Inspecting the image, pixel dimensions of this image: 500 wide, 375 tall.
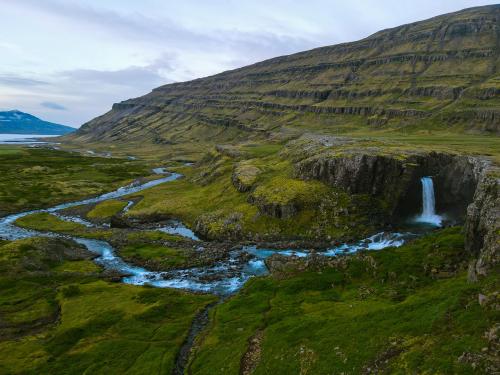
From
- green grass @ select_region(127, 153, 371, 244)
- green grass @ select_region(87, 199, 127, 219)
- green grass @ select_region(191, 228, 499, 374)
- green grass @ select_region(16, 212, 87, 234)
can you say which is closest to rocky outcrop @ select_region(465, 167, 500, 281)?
green grass @ select_region(191, 228, 499, 374)

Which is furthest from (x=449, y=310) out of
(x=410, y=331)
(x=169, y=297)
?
(x=169, y=297)

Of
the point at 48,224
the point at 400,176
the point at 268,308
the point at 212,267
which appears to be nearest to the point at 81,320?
the point at 268,308

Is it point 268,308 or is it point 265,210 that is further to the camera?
point 265,210

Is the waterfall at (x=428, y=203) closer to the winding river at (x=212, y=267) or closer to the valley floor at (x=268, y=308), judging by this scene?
the winding river at (x=212, y=267)

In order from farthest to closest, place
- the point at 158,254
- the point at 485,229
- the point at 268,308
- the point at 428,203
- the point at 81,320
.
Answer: the point at 428,203, the point at 158,254, the point at 81,320, the point at 268,308, the point at 485,229

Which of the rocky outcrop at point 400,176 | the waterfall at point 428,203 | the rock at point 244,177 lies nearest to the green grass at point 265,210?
the rock at point 244,177

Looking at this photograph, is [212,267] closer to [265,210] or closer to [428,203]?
[265,210]

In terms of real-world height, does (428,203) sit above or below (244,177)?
below

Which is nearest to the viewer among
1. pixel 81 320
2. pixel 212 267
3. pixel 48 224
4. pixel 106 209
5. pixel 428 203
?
pixel 81 320
